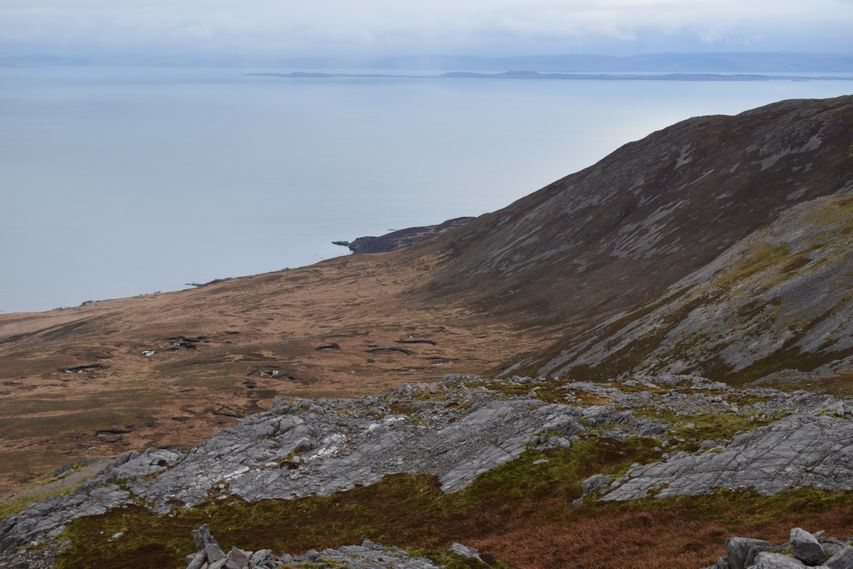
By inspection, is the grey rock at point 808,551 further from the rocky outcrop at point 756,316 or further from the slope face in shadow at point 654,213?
the slope face in shadow at point 654,213

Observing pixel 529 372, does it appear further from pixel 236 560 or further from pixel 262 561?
pixel 236 560

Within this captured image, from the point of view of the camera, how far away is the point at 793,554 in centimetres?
2094

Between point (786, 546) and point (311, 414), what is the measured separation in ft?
121

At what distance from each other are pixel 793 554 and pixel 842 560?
1.26m

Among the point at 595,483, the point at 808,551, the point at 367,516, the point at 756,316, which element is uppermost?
the point at 808,551

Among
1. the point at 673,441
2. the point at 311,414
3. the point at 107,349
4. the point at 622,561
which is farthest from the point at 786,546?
the point at 107,349

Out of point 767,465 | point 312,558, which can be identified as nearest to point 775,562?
point 767,465

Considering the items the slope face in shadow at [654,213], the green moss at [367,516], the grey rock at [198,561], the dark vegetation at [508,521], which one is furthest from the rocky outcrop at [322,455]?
the slope face in shadow at [654,213]

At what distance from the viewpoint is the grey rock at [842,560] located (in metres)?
19.9

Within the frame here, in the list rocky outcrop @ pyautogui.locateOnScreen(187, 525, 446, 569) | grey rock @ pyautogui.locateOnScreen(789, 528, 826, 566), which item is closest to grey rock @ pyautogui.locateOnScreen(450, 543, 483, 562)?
rocky outcrop @ pyautogui.locateOnScreen(187, 525, 446, 569)

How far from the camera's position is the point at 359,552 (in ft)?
110

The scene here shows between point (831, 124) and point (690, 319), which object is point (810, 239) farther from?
point (831, 124)

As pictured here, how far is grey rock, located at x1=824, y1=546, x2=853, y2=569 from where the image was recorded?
19.9m

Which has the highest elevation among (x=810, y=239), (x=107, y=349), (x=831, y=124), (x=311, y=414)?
(x=831, y=124)
